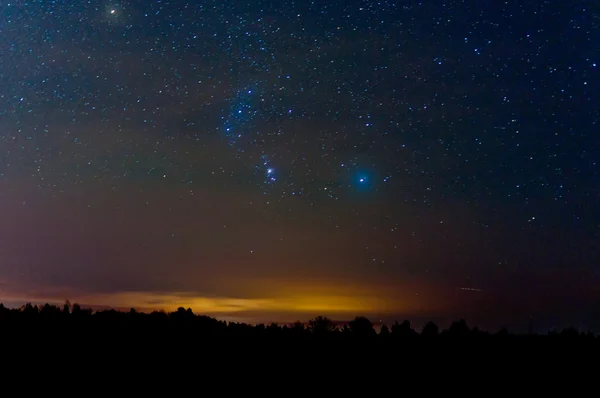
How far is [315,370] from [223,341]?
2.14 metres

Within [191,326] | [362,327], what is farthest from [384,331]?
[191,326]

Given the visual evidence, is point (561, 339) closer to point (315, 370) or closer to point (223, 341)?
point (315, 370)

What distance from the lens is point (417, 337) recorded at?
531 inches

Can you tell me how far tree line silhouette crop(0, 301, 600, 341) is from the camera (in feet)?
43.4

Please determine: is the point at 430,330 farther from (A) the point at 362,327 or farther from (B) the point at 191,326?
(B) the point at 191,326

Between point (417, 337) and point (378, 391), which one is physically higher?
point (417, 337)

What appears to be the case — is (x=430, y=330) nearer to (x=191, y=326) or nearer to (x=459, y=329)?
(x=459, y=329)

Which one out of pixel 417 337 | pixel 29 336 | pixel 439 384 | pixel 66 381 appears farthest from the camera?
pixel 417 337

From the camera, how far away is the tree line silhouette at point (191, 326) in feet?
43.4

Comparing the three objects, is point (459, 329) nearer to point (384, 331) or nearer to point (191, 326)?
point (384, 331)

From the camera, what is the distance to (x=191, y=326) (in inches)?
550

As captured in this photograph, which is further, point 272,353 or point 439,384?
point 272,353

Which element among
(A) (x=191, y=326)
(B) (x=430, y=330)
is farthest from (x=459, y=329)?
(A) (x=191, y=326)

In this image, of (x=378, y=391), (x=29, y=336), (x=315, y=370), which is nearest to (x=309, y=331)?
(x=315, y=370)
